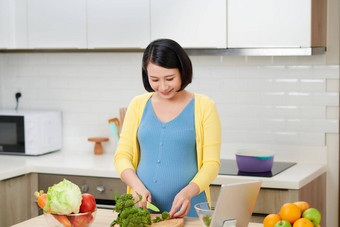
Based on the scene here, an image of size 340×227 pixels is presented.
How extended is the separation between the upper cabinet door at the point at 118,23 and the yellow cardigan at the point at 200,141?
1.12 metres

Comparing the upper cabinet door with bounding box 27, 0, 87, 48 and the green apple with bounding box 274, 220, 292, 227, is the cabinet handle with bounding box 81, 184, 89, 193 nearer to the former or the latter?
the upper cabinet door with bounding box 27, 0, 87, 48

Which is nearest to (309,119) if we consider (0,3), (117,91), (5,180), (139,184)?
(117,91)

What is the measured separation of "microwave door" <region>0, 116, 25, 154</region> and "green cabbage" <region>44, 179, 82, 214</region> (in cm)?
200

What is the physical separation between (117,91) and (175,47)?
1.79 m

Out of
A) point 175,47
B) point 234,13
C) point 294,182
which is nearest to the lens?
point 175,47

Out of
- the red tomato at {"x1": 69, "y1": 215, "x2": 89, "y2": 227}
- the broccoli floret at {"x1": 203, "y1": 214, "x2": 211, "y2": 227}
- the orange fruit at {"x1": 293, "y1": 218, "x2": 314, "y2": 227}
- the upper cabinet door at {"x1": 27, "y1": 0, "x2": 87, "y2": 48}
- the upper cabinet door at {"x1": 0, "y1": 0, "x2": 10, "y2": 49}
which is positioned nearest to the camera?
the orange fruit at {"x1": 293, "y1": 218, "x2": 314, "y2": 227}

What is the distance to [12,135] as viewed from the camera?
3.93 metres

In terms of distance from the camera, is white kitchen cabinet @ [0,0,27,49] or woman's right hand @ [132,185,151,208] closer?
woman's right hand @ [132,185,151,208]

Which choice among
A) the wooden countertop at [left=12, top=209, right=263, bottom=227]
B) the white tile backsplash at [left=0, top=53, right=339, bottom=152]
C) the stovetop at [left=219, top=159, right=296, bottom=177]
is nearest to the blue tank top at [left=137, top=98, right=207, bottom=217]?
the wooden countertop at [left=12, top=209, right=263, bottom=227]

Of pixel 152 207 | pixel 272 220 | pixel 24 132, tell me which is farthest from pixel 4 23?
pixel 272 220

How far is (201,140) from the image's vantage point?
244 centimetres

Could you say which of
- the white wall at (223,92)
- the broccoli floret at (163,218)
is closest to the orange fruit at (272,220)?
the broccoli floret at (163,218)

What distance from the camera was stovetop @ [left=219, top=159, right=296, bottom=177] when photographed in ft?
10.7

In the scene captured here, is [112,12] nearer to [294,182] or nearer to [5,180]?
[5,180]
